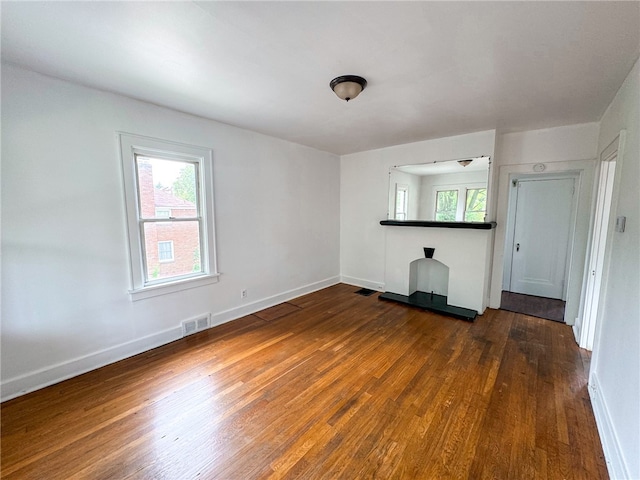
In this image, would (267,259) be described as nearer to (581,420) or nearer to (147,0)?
(147,0)

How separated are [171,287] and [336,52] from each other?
9.29ft

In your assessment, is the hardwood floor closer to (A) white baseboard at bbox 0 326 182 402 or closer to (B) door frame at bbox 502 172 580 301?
(A) white baseboard at bbox 0 326 182 402

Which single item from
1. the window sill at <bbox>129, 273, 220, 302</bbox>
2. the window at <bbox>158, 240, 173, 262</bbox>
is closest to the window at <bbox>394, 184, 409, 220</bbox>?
the window sill at <bbox>129, 273, 220, 302</bbox>

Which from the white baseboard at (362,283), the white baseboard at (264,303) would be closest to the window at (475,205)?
the white baseboard at (362,283)

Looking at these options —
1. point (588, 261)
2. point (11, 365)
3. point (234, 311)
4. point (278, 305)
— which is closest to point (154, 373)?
point (11, 365)

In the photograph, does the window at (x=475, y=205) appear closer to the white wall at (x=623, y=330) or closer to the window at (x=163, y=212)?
the white wall at (x=623, y=330)

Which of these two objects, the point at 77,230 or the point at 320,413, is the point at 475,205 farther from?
the point at 77,230

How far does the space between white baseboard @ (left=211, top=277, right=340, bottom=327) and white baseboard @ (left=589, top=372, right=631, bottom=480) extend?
3564 mm

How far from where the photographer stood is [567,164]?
3.37 meters

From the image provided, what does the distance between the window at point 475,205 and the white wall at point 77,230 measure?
327cm

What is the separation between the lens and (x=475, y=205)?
3.70 meters

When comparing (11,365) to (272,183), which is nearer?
(11,365)

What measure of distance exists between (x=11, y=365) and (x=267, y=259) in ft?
8.70

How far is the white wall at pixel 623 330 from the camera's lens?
1.39 metres
